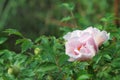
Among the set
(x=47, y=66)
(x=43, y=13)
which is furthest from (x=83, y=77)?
(x=43, y=13)

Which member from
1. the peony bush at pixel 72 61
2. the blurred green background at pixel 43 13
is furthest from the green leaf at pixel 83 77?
the blurred green background at pixel 43 13

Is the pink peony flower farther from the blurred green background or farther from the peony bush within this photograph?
the blurred green background

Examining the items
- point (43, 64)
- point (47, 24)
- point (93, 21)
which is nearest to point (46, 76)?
point (43, 64)

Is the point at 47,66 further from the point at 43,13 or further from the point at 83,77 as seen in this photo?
the point at 43,13

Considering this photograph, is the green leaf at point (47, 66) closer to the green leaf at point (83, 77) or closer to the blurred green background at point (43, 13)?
the green leaf at point (83, 77)

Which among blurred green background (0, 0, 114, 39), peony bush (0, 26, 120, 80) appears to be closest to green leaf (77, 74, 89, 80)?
peony bush (0, 26, 120, 80)
